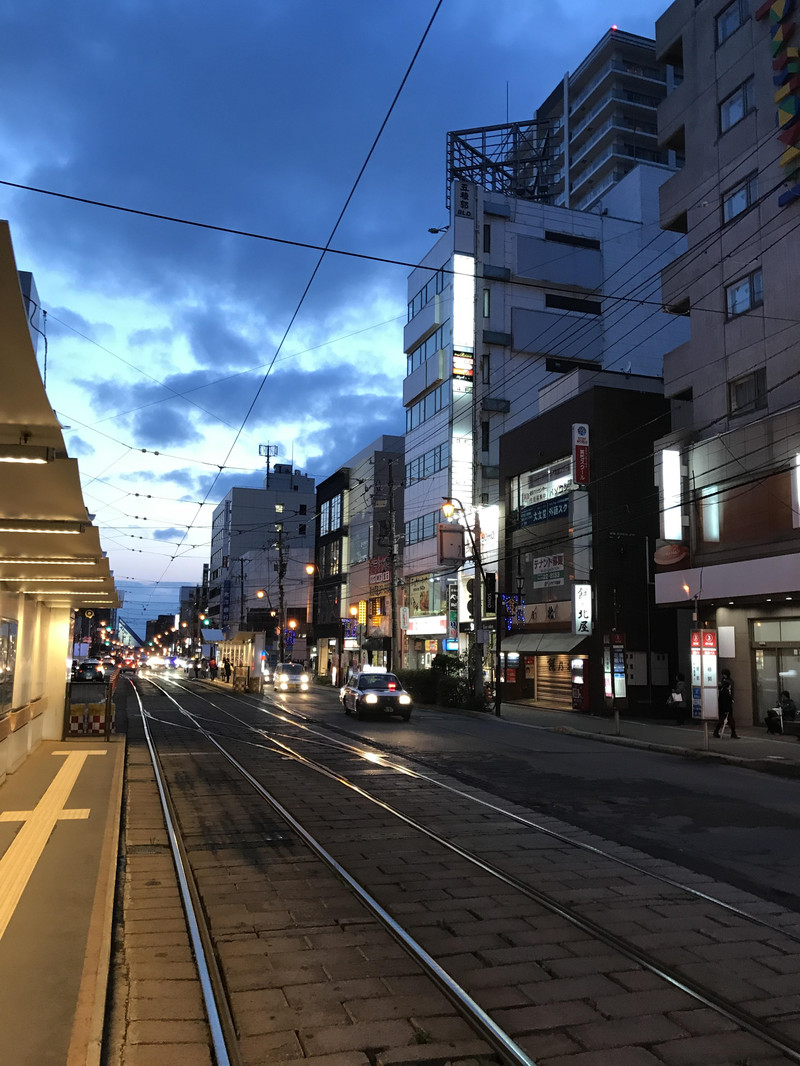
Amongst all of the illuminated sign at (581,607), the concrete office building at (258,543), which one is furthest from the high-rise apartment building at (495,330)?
the concrete office building at (258,543)

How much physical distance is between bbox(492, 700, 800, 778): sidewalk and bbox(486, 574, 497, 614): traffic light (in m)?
5.37

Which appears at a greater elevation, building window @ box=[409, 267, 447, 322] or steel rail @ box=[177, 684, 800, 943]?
building window @ box=[409, 267, 447, 322]

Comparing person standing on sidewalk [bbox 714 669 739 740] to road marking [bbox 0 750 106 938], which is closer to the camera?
road marking [bbox 0 750 106 938]

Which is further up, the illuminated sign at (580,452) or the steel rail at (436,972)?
the illuminated sign at (580,452)

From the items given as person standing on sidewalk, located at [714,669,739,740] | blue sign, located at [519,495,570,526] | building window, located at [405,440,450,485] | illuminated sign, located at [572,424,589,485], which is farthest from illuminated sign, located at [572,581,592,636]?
building window, located at [405,440,450,485]

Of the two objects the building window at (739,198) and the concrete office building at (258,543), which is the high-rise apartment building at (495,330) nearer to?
the building window at (739,198)

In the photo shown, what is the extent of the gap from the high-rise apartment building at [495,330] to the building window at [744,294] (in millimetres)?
19212

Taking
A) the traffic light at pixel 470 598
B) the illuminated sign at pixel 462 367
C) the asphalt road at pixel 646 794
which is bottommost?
the asphalt road at pixel 646 794

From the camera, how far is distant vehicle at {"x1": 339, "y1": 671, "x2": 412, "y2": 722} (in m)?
29.1

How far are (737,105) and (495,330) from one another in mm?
24132

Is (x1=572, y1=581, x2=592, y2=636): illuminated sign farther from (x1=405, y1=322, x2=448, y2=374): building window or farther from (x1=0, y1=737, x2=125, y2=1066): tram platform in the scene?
(x1=0, y1=737, x2=125, y2=1066): tram platform

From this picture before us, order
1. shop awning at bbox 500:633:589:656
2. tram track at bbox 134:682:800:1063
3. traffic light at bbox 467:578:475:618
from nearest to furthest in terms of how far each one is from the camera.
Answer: tram track at bbox 134:682:800:1063
shop awning at bbox 500:633:589:656
traffic light at bbox 467:578:475:618

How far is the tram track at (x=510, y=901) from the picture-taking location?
5.11 metres

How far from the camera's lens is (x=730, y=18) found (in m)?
28.9
